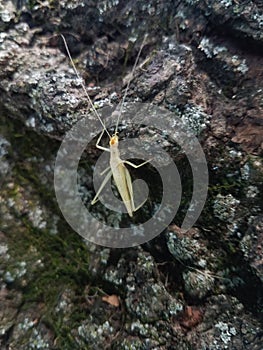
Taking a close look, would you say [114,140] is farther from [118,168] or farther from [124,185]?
[124,185]

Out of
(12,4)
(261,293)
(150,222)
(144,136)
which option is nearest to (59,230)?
(150,222)

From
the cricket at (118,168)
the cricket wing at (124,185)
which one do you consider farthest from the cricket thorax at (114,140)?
the cricket wing at (124,185)

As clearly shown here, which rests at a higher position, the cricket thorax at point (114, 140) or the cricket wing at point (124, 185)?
the cricket thorax at point (114, 140)

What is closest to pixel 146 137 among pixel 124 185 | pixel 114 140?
pixel 114 140

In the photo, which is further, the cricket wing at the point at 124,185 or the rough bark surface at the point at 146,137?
the cricket wing at the point at 124,185

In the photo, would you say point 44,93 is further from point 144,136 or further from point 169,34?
point 169,34

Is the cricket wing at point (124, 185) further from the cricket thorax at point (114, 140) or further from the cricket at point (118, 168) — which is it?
the cricket thorax at point (114, 140)

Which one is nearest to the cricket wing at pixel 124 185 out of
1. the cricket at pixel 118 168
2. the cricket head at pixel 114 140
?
the cricket at pixel 118 168

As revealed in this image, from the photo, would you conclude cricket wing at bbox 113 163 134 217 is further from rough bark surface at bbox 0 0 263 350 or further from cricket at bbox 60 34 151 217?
rough bark surface at bbox 0 0 263 350
